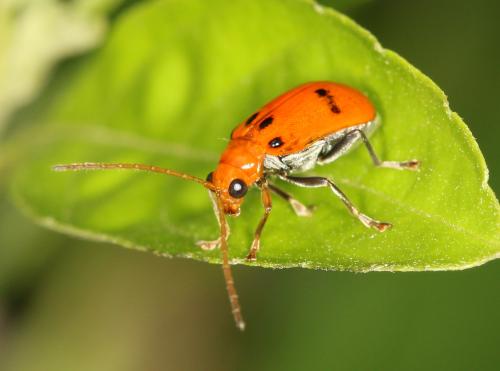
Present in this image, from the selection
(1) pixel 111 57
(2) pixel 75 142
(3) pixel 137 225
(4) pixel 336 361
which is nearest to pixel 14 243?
(2) pixel 75 142

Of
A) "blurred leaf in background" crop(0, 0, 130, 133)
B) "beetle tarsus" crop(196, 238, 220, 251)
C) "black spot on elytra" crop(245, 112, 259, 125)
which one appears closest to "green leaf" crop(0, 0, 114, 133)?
"blurred leaf in background" crop(0, 0, 130, 133)

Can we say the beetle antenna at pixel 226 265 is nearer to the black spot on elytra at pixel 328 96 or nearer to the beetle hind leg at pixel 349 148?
the beetle hind leg at pixel 349 148

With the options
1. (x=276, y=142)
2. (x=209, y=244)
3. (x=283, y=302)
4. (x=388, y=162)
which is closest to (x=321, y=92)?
(x=276, y=142)

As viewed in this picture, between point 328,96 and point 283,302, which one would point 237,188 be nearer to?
point 328,96

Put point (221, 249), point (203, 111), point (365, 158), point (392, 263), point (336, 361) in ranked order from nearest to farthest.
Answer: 1. point (392, 263)
2. point (221, 249)
3. point (365, 158)
4. point (203, 111)
5. point (336, 361)

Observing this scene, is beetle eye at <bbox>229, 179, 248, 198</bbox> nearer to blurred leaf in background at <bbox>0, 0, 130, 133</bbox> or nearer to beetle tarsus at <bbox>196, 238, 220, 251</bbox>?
beetle tarsus at <bbox>196, 238, 220, 251</bbox>

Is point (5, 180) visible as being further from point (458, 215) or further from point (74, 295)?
point (458, 215)
